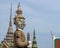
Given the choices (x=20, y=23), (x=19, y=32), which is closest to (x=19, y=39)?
(x=19, y=32)

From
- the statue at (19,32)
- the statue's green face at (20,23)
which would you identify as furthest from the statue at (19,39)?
the statue's green face at (20,23)

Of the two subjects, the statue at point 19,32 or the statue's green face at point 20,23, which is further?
the statue's green face at point 20,23

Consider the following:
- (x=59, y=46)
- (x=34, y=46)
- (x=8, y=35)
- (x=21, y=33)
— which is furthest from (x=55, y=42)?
(x=8, y=35)

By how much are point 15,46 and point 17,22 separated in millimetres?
457

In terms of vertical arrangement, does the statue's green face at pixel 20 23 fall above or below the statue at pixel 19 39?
above

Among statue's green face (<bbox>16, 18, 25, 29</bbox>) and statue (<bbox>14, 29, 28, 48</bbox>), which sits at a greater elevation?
statue's green face (<bbox>16, 18, 25, 29</bbox>)

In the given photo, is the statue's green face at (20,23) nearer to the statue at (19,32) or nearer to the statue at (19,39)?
the statue at (19,32)

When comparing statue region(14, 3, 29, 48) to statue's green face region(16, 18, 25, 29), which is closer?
statue region(14, 3, 29, 48)

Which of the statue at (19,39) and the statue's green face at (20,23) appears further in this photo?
the statue's green face at (20,23)

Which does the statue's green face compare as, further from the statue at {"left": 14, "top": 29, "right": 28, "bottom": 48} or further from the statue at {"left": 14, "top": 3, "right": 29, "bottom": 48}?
the statue at {"left": 14, "top": 29, "right": 28, "bottom": 48}

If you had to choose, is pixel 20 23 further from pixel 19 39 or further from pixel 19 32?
pixel 19 39

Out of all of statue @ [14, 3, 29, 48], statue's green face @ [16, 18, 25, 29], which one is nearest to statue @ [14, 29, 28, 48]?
statue @ [14, 3, 29, 48]

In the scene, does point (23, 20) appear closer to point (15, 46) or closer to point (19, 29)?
point (19, 29)

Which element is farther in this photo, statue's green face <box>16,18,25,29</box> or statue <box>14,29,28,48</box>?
statue's green face <box>16,18,25,29</box>
